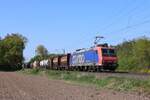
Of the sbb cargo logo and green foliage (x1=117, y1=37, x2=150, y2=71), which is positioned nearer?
the sbb cargo logo

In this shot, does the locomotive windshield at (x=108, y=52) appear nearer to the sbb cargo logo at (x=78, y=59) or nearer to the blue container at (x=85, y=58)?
the blue container at (x=85, y=58)

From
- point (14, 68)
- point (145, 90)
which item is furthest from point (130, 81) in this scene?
point (14, 68)

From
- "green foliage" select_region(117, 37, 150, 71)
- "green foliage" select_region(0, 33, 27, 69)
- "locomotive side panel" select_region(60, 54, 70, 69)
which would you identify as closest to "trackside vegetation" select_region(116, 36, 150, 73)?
"green foliage" select_region(117, 37, 150, 71)

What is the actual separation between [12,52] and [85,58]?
70450 millimetres

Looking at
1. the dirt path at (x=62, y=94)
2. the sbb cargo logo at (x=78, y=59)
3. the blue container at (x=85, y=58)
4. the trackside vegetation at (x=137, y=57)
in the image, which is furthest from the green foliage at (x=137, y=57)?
the dirt path at (x=62, y=94)

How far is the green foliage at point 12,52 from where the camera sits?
132m

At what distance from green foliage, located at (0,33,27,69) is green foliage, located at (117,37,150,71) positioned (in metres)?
49.8

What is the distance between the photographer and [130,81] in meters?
29.8

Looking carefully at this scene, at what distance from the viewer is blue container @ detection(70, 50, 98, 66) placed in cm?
5999

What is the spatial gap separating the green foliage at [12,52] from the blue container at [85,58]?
60.6 meters

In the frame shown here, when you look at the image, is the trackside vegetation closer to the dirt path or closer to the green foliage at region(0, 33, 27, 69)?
the dirt path

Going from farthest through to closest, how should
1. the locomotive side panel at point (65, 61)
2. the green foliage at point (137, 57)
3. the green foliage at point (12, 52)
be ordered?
the green foliage at point (12, 52), the locomotive side panel at point (65, 61), the green foliage at point (137, 57)

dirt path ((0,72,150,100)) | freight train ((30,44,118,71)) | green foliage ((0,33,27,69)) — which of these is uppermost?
green foliage ((0,33,27,69))

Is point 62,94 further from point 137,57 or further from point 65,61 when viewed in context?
point 137,57
